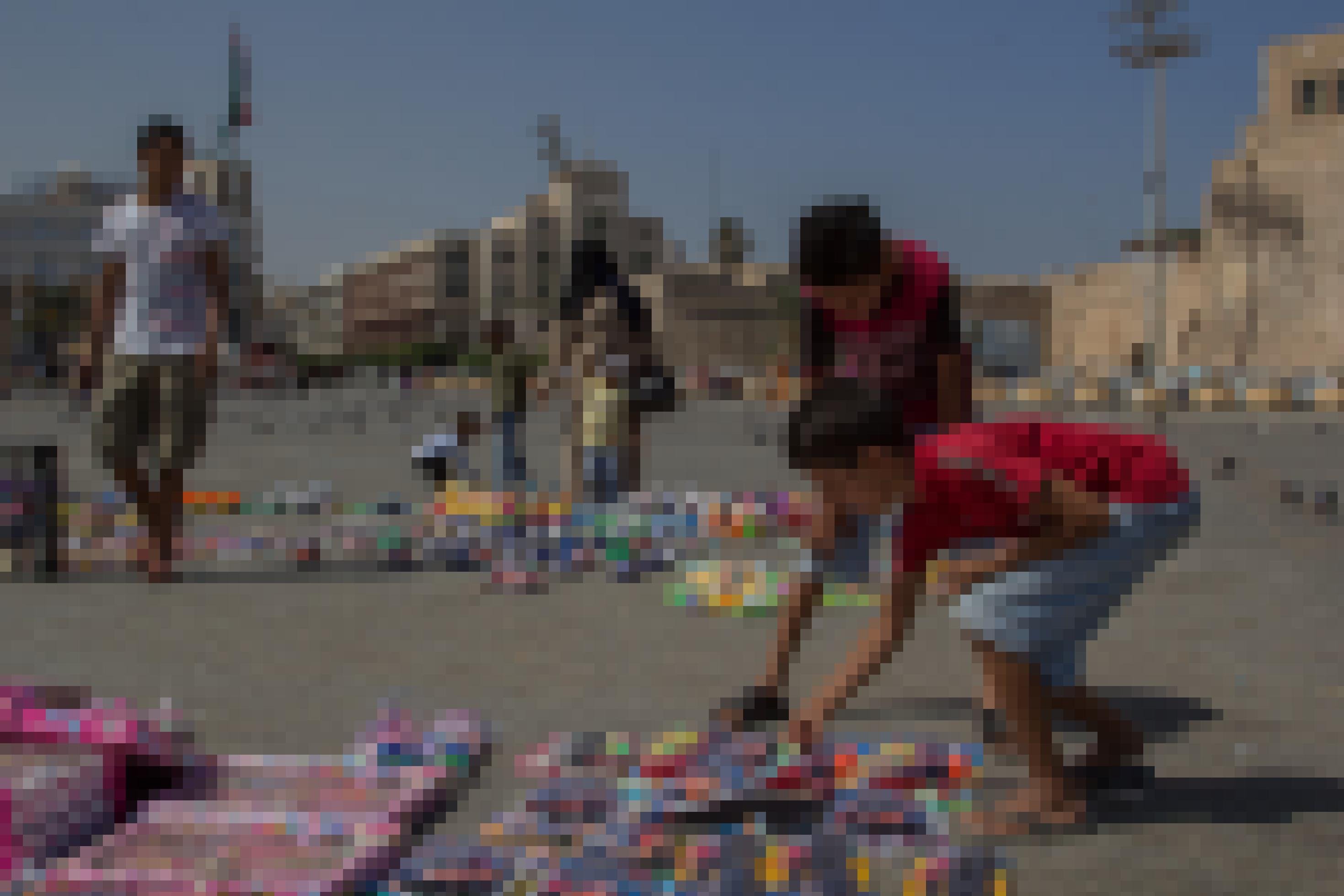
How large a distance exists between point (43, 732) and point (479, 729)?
1.13 metres

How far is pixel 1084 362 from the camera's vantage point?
78.1 m

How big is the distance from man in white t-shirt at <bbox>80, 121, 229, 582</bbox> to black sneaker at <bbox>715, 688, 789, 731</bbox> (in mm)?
3800

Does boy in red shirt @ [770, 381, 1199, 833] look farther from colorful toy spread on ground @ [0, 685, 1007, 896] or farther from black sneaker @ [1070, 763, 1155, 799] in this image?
colorful toy spread on ground @ [0, 685, 1007, 896]

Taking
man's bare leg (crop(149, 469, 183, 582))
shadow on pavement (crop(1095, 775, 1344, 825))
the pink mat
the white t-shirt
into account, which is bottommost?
shadow on pavement (crop(1095, 775, 1344, 825))

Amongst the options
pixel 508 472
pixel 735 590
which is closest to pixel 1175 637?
pixel 735 590

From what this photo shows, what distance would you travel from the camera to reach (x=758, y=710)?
15.0ft

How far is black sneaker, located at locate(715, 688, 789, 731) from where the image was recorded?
15.0 ft

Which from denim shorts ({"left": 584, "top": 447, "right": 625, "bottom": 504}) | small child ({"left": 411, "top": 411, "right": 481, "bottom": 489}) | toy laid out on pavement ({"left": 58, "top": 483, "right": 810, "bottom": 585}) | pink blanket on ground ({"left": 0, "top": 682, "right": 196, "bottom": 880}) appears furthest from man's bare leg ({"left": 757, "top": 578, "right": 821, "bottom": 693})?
small child ({"left": 411, "top": 411, "right": 481, "bottom": 489})

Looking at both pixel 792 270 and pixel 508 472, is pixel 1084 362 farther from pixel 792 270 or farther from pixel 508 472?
pixel 792 270

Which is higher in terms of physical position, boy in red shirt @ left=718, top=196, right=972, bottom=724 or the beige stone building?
the beige stone building

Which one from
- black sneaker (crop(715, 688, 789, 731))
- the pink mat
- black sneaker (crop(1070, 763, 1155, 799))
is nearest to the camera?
the pink mat

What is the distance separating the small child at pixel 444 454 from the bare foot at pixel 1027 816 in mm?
8541

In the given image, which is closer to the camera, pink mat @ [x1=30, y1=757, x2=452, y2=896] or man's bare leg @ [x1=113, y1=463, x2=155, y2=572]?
pink mat @ [x1=30, y1=757, x2=452, y2=896]

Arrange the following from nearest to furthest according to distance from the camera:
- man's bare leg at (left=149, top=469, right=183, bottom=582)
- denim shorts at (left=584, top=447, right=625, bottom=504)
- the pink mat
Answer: the pink mat < man's bare leg at (left=149, top=469, right=183, bottom=582) < denim shorts at (left=584, top=447, right=625, bottom=504)
